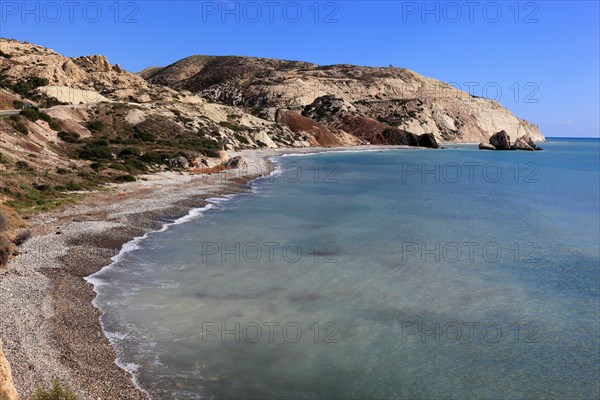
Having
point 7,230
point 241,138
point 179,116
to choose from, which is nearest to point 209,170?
point 179,116

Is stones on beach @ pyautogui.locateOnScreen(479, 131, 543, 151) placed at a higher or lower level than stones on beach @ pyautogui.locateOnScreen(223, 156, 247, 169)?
higher

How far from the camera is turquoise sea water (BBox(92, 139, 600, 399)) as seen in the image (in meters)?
11.9

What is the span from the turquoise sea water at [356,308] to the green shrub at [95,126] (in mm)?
30769

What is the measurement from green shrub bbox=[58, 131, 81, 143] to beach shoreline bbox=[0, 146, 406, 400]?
18.5 meters

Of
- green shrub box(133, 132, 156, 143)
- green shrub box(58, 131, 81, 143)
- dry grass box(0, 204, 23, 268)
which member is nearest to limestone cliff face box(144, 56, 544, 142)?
green shrub box(133, 132, 156, 143)

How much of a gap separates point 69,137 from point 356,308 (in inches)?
1653

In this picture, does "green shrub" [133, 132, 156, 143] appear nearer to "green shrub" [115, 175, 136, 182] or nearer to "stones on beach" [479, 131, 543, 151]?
"green shrub" [115, 175, 136, 182]

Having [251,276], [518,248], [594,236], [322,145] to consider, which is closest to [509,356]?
[251,276]

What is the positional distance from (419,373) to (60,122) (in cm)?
5078

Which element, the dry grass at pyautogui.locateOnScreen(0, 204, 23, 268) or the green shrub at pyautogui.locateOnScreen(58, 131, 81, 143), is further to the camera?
the green shrub at pyautogui.locateOnScreen(58, 131, 81, 143)

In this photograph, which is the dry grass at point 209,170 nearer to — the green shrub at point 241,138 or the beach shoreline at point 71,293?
the beach shoreline at point 71,293

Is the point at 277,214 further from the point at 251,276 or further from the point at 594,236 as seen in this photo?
the point at 594,236

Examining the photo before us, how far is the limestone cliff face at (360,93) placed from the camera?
147 m

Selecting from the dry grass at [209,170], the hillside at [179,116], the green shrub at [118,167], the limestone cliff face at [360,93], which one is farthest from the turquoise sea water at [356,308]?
the limestone cliff face at [360,93]
